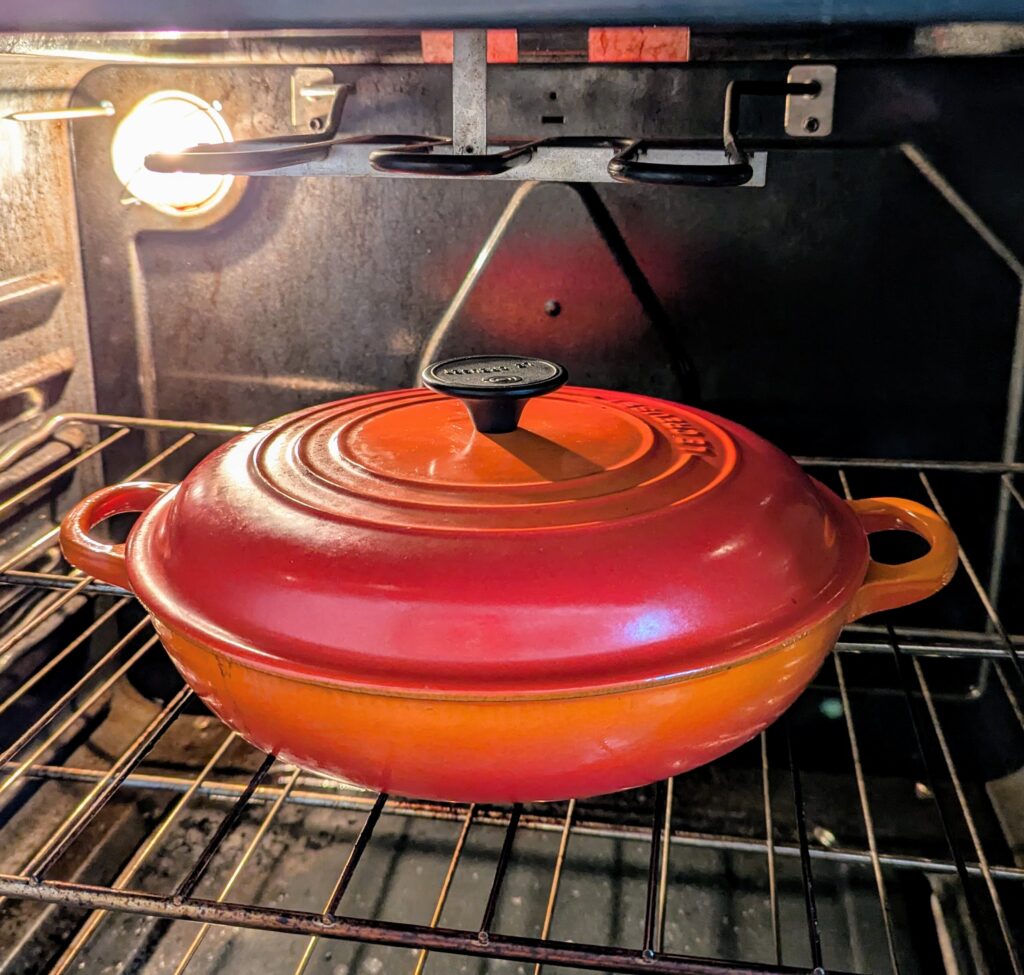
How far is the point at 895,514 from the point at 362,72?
628 millimetres

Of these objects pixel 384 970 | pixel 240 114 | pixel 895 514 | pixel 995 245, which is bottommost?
pixel 384 970

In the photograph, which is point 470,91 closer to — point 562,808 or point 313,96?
point 313,96

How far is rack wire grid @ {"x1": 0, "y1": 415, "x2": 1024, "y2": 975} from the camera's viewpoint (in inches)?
30.5

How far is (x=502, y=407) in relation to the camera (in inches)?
25.7

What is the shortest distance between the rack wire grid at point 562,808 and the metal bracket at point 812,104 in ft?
0.99

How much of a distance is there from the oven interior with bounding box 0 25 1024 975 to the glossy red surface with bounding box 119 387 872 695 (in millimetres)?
262

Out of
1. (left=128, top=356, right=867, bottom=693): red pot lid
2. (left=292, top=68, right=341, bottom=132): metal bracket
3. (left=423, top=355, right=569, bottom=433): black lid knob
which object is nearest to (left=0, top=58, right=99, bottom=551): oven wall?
(left=292, top=68, right=341, bottom=132): metal bracket

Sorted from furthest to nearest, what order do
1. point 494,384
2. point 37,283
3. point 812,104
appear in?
point 37,283 < point 812,104 < point 494,384

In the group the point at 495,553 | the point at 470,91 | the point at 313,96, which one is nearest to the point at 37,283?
the point at 313,96

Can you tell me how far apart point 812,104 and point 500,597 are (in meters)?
0.59

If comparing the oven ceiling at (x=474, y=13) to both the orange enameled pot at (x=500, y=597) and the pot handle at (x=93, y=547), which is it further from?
the pot handle at (x=93, y=547)

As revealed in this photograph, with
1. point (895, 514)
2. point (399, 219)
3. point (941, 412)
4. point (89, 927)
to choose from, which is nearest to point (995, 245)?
point (941, 412)

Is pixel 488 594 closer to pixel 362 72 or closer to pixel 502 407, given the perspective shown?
pixel 502 407

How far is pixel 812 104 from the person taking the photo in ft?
2.84
